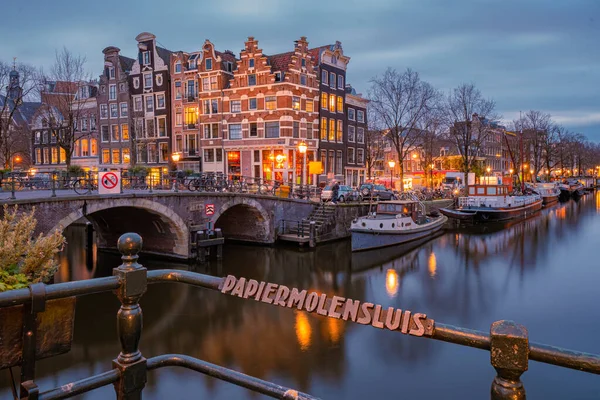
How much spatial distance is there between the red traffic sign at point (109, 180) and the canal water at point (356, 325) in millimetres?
4695

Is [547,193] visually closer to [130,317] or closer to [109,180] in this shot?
[109,180]

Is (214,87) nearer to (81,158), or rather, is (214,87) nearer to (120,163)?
(120,163)

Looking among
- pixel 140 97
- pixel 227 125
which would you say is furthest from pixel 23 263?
pixel 140 97

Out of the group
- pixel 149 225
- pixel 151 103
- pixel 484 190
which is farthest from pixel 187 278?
pixel 151 103

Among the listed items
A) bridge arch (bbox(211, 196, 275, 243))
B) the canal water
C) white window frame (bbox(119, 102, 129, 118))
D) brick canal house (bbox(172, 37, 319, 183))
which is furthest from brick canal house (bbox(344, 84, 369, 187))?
white window frame (bbox(119, 102, 129, 118))

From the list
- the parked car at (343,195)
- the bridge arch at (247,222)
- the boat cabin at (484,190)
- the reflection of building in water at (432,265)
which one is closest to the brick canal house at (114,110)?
the bridge arch at (247,222)

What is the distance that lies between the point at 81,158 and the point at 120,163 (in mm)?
6024

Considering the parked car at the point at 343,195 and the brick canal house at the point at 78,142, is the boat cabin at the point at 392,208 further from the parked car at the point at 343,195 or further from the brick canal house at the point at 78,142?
the brick canal house at the point at 78,142

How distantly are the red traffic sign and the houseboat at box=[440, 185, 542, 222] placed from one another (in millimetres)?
26728

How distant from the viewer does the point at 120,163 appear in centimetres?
4784

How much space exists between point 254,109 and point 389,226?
1885 centimetres

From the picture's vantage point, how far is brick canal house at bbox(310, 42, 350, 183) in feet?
141

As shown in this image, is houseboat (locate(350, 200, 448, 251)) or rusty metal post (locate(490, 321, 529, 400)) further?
houseboat (locate(350, 200, 448, 251))

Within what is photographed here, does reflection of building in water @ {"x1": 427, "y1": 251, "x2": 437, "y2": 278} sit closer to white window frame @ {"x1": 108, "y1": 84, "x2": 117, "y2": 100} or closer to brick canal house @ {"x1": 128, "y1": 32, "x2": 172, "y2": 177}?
brick canal house @ {"x1": 128, "y1": 32, "x2": 172, "y2": 177}
